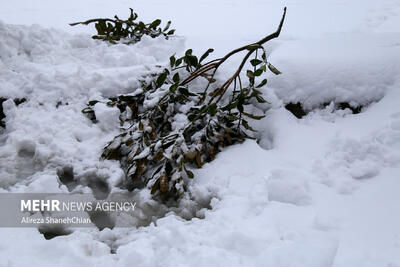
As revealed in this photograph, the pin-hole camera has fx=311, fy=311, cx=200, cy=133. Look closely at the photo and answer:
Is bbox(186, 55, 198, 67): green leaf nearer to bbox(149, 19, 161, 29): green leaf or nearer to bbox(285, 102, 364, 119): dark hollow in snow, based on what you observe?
bbox(285, 102, 364, 119): dark hollow in snow

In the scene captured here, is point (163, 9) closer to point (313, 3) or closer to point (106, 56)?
point (313, 3)

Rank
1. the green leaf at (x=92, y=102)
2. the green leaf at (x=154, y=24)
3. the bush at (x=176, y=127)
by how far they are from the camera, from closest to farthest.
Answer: the bush at (x=176, y=127) < the green leaf at (x=92, y=102) < the green leaf at (x=154, y=24)

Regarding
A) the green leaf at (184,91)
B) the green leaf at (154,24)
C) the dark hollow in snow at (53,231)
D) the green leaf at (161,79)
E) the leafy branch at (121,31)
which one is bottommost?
the dark hollow in snow at (53,231)

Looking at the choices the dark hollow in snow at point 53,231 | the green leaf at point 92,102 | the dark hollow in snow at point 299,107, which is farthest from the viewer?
the green leaf at point 92,102

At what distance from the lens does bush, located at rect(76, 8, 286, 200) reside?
1.71 metres

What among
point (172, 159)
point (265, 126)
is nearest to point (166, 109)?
point (172, 159)

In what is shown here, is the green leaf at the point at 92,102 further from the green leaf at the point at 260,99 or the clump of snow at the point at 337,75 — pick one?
the clump of snow at the point at 337,75

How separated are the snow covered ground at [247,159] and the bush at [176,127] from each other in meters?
0.09

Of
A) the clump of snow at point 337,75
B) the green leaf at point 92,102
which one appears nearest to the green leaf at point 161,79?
the green leaf at point 92,102

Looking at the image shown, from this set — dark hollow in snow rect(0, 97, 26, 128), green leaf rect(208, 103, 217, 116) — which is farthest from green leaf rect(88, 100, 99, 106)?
green leaf rect(208, 103, 217, 116)

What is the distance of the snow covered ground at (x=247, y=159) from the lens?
1195mm

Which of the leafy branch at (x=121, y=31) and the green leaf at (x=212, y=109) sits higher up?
the leafy branch at (x=121, y=31)

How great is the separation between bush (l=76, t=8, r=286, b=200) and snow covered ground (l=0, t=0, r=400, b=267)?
0.09m

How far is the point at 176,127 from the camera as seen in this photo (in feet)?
6.45
